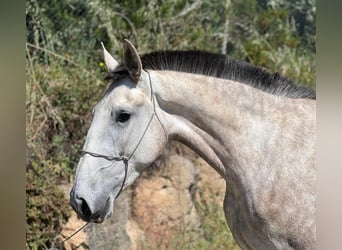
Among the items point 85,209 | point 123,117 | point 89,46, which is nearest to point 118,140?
point 123,117

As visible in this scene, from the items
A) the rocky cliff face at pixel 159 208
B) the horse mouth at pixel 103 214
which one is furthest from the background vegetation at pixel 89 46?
the horse mouth at pixel 103 214

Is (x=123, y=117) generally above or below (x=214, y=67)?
below

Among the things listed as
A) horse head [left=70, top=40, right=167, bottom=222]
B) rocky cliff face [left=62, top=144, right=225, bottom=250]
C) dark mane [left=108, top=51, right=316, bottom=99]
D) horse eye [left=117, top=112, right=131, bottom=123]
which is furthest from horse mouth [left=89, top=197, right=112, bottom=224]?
rocky cliff face [left=62, top=144, right=225, bottom=250]

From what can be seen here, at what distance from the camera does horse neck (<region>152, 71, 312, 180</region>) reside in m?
2.84

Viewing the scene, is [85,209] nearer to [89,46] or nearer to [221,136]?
[221,136]

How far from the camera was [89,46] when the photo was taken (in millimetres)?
5801

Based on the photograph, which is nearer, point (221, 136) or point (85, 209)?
point (85, 209)

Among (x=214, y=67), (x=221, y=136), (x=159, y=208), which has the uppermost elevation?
(x=214, y=67)

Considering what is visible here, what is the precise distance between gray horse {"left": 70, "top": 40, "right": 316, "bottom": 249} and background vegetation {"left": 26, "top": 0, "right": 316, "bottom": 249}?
7.43ft

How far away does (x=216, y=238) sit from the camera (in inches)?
215

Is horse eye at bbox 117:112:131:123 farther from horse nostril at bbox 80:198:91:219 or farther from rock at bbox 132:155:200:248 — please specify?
rock at bbox 132:155:200:248

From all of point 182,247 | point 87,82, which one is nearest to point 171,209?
point 182,247

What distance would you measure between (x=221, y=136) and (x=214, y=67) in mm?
342
